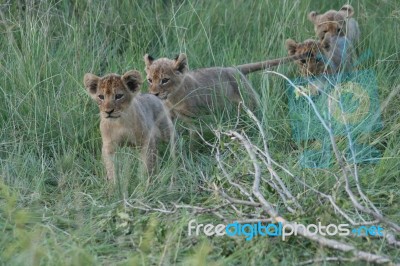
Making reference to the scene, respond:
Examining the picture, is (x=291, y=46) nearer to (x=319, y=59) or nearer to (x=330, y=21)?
(x=319, y=59)

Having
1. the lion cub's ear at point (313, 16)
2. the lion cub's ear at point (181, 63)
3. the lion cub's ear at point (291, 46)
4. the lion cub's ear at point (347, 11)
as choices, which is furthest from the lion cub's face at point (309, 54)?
the lion cub's ear at point (181, 63)

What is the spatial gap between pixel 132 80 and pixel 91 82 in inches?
11.6

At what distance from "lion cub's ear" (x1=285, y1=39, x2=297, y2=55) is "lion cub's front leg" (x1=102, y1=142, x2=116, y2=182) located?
2055mm

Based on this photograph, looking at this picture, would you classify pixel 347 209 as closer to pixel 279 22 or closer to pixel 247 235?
pixel 247 235

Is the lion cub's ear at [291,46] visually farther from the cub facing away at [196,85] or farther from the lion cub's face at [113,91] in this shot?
the lion cub's face at [113,91]

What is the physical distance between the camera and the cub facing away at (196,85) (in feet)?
25.3

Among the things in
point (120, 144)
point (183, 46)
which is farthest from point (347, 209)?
point (183, 46)

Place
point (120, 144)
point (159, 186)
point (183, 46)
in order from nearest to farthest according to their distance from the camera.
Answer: point (159, 186)
point (120, 144)
point (183, 46)

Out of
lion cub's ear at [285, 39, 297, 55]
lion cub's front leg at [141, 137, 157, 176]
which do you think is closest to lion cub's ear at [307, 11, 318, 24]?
A: lion cub's ear at [285, 39, 297, 55]

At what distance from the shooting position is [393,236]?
5.20 m

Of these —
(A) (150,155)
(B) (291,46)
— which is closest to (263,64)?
(B) (291,46)

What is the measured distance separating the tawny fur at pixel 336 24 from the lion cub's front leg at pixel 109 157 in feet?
9.18

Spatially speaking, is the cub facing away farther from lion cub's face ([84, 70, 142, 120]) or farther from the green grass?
lion cub's face ([84, 70, 142, 120])

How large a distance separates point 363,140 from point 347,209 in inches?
52.1
